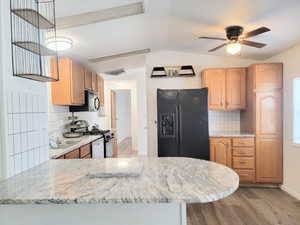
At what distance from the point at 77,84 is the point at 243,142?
3014mm

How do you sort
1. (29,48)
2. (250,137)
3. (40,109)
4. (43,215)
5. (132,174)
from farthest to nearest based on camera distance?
1. (250,137)
2. (40,109)
3. (29,48)
4. (132,174)
5. (43,215)

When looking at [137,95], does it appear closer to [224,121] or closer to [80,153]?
[224,121]

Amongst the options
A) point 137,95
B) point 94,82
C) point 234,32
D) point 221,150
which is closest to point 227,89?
point 221,150

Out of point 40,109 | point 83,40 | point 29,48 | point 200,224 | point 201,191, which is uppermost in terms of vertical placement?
point 83,40

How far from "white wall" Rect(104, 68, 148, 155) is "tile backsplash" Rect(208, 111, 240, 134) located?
7.49 feet

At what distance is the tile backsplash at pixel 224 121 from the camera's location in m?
4.08

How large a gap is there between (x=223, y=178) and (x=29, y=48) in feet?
5.40

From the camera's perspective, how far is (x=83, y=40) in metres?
2.96

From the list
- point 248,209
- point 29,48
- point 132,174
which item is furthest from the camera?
point 248,209

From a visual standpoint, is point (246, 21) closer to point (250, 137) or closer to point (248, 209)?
point (250, 137)

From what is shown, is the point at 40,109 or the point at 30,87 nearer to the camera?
the point at 30,87

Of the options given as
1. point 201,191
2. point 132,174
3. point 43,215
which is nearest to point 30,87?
point 43,215

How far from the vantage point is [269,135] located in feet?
11.2

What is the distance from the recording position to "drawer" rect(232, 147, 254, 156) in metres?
3.47
